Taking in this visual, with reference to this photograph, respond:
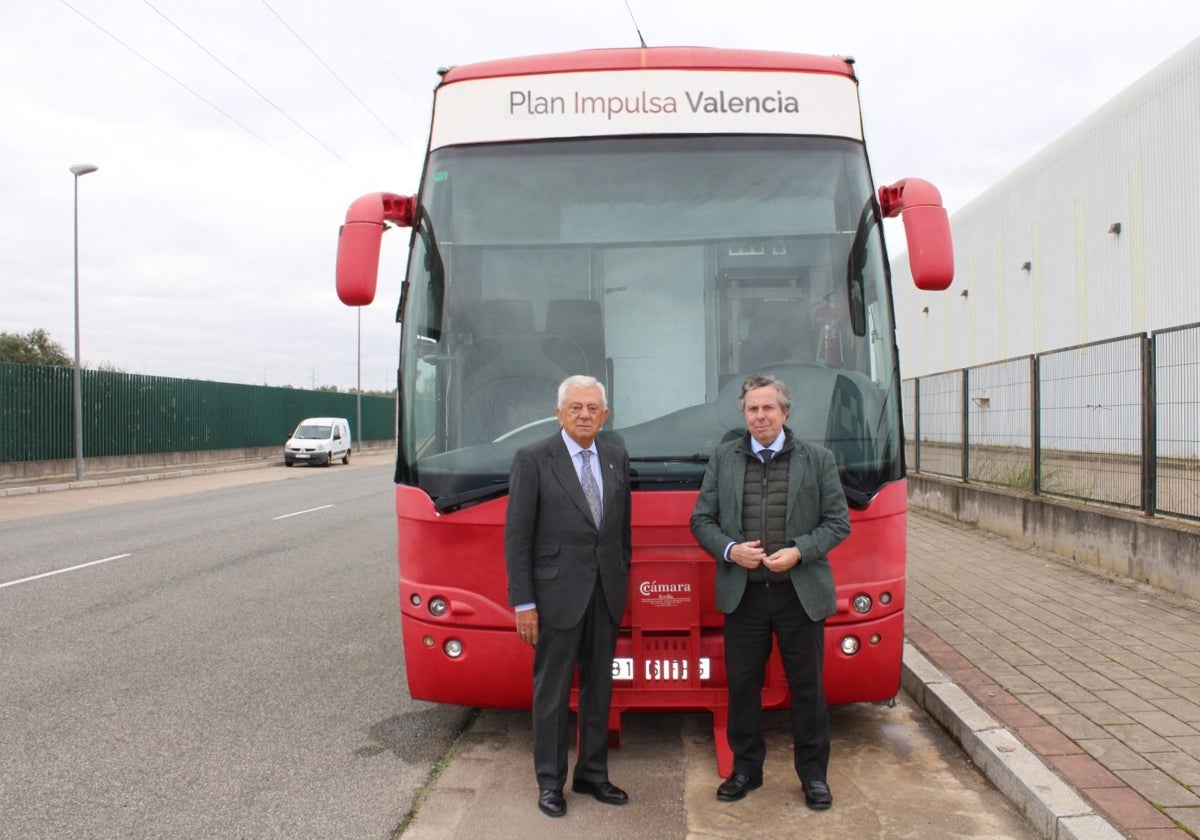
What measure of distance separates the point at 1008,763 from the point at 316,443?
116 ft

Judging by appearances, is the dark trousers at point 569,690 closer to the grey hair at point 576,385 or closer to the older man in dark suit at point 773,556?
the older man in dark suit at point 773,556

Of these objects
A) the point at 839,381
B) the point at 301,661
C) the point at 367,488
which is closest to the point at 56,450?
the point at 367,488

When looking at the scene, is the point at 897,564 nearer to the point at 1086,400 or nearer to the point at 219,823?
the point at 219,823

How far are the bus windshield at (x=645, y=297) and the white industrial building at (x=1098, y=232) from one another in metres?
19.6

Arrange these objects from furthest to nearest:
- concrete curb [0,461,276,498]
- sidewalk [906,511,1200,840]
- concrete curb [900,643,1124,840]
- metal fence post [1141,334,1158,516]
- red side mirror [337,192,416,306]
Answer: concrete curb [0,461,276,498]
metal fence post [1141,334,1158,516]
red side mirror [337,192,416,306]
sidewalk [906,511,1200,840]
concrete curb [900,643,1124,840]

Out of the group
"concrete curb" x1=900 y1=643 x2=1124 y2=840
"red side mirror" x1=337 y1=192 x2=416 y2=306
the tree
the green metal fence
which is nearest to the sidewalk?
"concrete curb" x1=900 y1=643 x2=1124 y2=840

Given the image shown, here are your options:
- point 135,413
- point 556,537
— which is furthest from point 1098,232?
point 135,413

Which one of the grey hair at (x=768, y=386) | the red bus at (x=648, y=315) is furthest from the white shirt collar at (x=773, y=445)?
the red bus at (x=648, y=315)

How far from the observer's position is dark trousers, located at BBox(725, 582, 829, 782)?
4.08m

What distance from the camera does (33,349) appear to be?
54.2 metres

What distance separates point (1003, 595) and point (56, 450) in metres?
25.6

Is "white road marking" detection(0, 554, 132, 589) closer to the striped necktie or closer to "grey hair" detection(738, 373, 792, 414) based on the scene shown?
the striped necktie

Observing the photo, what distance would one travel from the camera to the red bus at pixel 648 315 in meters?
4.41

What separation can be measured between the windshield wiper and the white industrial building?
2060 cm
